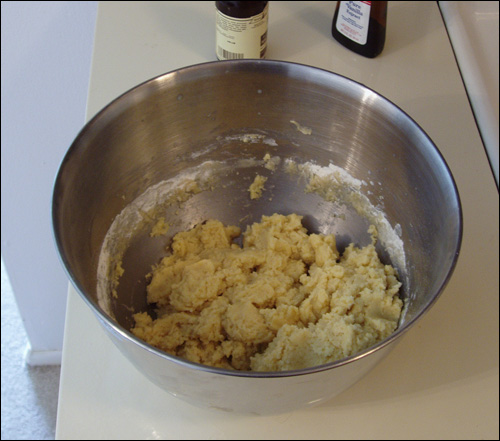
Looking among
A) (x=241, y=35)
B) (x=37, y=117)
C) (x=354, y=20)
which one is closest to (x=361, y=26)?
(x=354, y=20)

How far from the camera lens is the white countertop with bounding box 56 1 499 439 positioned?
0.66 metres

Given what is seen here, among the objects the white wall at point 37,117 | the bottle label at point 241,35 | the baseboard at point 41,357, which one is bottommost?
the baseboard at point 41,357

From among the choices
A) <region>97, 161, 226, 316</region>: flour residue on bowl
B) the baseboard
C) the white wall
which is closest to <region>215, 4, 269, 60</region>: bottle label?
<region>97, 161, 226, 316</region>: flour residue on bowl

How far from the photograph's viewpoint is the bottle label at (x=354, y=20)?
35.5 inches

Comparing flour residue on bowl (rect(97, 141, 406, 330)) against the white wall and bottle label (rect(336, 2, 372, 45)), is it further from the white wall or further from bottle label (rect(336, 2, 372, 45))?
the white wall

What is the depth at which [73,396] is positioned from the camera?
2.19ft

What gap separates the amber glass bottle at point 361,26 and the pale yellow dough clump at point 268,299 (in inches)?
13.7

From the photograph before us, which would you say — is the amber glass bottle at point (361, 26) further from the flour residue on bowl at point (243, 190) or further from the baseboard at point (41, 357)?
the baseboard at point (41, 357)

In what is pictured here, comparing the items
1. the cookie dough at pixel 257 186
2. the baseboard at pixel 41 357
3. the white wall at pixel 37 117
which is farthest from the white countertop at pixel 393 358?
the baseboard at pixel 41 357

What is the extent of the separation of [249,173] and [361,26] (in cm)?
33

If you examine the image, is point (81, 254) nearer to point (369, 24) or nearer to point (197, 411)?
point (197, 411)

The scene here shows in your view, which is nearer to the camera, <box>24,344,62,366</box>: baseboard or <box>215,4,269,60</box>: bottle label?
<box>215,4,269,60</box>: bottle label

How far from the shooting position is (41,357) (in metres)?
1.65

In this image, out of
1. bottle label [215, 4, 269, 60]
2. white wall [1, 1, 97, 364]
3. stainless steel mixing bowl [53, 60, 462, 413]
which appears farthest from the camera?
white wall [1, 1, 97, 364]
